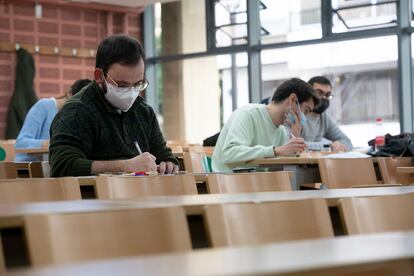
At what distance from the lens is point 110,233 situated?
181 centimetres

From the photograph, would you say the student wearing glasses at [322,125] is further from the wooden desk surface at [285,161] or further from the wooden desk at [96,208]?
the wooden desk at [96,208]

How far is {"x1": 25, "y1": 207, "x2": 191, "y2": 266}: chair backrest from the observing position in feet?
5.48

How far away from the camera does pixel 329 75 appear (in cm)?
915

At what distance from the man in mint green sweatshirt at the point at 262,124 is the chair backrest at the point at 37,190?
2.41m

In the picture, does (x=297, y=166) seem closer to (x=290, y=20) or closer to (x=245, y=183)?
(x=245, y=183)

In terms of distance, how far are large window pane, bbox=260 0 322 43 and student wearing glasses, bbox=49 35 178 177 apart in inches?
212

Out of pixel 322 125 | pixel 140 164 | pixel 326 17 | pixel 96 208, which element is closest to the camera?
pixel 96 208

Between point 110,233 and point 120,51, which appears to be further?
point 120,51

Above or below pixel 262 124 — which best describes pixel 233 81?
above

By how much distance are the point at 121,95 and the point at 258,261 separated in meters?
2.78

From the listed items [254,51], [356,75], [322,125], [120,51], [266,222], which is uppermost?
[254,51]

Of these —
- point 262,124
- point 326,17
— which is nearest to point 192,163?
point 262,124

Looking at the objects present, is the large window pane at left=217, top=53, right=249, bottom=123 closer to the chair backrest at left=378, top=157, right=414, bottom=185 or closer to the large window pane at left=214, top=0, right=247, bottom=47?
the large window pane at left=214, top=0, right=247, bottom=47

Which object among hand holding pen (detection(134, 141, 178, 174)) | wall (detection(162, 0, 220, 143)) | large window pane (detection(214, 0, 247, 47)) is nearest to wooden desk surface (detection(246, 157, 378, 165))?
hand holding pen (detection(134, 141, 178, 174))
